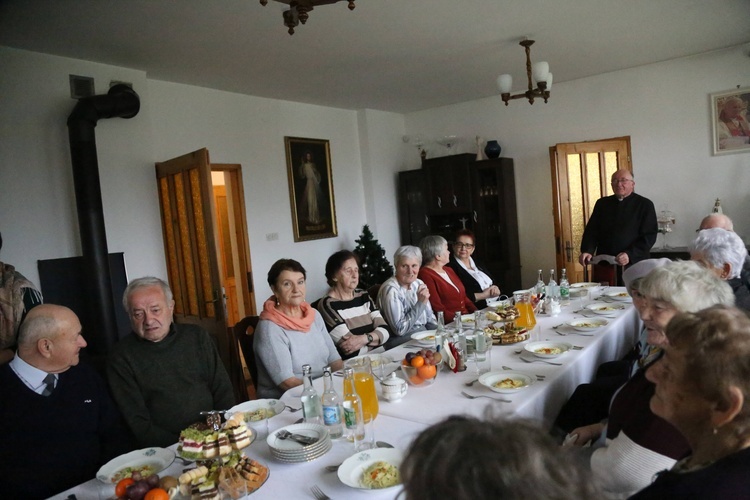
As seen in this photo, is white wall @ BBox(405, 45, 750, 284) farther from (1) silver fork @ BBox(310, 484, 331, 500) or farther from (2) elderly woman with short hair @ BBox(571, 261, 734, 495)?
(1) silver fork @ BBox(310, 484, 331, 500)

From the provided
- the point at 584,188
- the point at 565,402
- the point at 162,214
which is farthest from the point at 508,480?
the point at 584,188

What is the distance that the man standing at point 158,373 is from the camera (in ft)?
6.10

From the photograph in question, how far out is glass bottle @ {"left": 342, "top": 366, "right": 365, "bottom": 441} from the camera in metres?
1.44

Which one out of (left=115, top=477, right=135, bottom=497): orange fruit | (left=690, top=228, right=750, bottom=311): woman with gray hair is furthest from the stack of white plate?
(left=690, top=228, right=750, bottom=311): woman with gray hair

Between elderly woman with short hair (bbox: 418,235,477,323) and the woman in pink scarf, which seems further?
elderly woman with short hair (bbox: 418,235,477,323)

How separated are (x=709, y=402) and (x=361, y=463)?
83 cm

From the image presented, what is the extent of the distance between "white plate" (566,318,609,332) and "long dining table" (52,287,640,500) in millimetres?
31

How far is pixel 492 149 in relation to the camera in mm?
5996

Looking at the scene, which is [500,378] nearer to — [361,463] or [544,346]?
[544,346]

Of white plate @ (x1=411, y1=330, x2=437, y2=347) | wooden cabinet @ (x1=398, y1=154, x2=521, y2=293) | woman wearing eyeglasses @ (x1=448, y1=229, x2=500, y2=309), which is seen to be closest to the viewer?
white plate @ (x1=411, y1=330, x2=437, y2=347)

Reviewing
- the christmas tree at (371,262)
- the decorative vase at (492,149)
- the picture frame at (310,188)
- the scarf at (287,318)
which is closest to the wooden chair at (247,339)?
the scarf at (287,318)

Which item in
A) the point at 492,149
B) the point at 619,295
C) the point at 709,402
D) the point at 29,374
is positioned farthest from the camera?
the point at 492,149

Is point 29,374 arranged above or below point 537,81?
below

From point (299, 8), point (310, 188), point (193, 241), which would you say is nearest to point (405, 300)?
point (193, 241)
